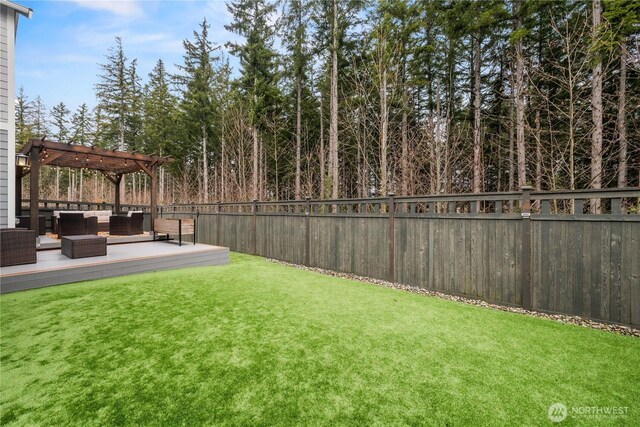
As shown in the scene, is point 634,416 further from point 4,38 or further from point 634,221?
point 4,38

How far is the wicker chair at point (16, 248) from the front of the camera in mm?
4090

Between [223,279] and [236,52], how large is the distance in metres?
12.5

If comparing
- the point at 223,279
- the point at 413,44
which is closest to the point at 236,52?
the point at 413,44

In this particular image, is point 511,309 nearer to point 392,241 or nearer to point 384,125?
point 392,241

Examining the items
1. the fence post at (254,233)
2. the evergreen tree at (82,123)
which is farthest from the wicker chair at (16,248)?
the evergreen tree at (82,123)

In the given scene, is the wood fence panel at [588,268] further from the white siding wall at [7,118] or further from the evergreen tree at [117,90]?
the evergreen tree at [117,90]

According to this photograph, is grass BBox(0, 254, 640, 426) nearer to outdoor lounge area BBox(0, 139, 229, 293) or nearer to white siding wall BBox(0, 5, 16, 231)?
outdoor lounge area BBox(0, 139, 229, 293)

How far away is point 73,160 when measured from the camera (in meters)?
7.82

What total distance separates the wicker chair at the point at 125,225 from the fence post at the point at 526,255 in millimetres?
8856

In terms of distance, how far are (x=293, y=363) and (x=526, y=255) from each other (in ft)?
10.5

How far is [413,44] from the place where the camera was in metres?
10.2

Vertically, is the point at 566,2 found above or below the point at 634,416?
above

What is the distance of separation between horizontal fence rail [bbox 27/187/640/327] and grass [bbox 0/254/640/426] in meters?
0.43

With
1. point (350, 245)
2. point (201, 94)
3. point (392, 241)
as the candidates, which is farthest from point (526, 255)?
point (201, 94)
